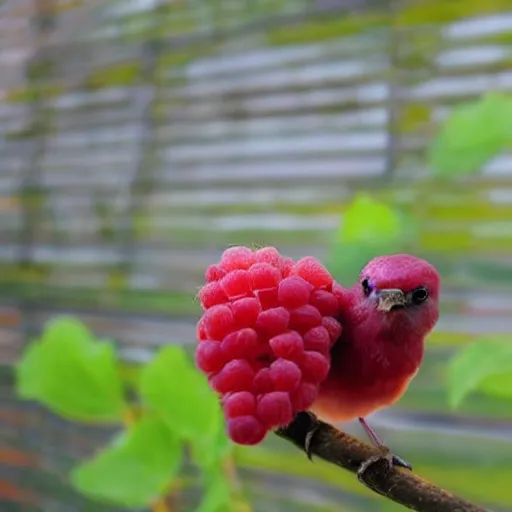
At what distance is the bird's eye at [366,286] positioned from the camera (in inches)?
7.0

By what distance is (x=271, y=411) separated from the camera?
14cm

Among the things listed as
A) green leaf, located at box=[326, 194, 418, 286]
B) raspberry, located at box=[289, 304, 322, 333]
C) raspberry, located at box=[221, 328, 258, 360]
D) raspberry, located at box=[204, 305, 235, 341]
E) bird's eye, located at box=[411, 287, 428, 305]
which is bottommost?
raspberry, located at box=[221, 328, 258, 360]

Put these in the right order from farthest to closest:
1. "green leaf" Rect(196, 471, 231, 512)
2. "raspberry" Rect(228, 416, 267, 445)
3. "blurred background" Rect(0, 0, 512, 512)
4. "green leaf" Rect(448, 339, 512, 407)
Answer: "blurred background" Rect(0, 0, 512, 512) < "green leaf" Rect(196, 471, 231, 512) < "green leaf" Rect(448, 339, 512, 407) < "raspberry" Rect(228, 416, 267, 445)

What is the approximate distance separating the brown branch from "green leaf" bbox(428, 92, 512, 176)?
0.30 metres

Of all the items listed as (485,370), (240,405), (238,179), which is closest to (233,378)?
(240,405)

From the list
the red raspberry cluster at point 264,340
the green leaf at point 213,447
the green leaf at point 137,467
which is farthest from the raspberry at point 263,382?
the green leaf at point 137,467

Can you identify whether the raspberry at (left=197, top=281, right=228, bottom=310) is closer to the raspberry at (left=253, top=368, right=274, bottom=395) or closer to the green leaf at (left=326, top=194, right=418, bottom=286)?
the raspberry at (left=253, top=368, right=274, bottom=395)

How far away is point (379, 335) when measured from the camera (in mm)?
A: 175

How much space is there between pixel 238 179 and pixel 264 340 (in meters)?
0.66

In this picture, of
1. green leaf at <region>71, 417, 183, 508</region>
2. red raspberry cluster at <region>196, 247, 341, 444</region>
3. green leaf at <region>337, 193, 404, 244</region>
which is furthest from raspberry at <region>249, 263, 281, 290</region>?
green leaf at <region>71, 417, 183, 508</region>

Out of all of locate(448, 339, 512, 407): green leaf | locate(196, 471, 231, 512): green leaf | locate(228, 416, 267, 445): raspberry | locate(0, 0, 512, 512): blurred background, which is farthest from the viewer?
locate(0, 0, 512, 512): blurred background

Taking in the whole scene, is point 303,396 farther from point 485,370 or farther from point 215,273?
point 485,370

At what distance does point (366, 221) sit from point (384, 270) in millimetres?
228

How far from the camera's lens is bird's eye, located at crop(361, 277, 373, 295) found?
0.18 meters
